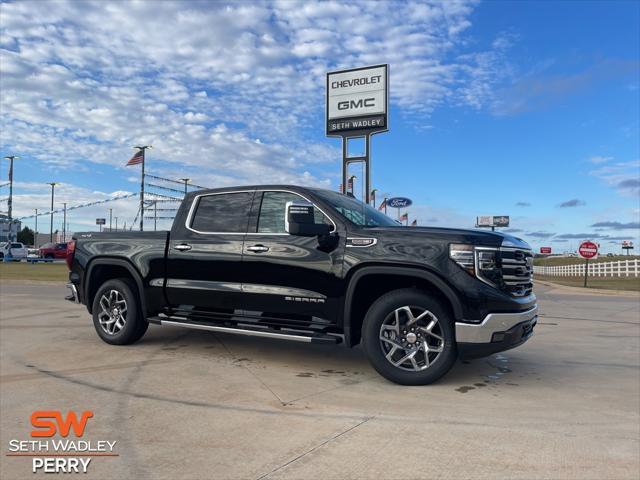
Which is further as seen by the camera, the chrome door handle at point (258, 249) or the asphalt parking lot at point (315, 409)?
the chrome door handle at point (258, 249)

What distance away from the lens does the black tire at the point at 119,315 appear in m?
6.49

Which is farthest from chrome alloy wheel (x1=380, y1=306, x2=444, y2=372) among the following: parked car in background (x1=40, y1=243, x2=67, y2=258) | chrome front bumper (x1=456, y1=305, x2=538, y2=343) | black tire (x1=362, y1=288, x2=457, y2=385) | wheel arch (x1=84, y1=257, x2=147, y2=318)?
parked car in background (x1=40, y1=243, x2=67, y2=258)

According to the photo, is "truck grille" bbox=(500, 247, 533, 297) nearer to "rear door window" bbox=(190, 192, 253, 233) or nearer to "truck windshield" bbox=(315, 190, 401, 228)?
"truck windshield" bbox=(315, 190, 401, 228)

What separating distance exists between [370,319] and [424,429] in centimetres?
138

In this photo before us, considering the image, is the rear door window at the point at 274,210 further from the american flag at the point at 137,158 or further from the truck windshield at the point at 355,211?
the american flag at the point at 137,158

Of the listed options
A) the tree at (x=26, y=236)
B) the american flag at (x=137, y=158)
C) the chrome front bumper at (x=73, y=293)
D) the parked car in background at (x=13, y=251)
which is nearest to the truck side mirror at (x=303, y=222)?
the chrome front bumper at (x=73, y=293)

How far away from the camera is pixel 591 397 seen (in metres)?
4.75

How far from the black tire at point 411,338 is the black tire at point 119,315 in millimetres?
3080

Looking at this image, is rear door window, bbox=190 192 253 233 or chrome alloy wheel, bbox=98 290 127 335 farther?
chrome alloy wheel, bbox=98 290 127 335

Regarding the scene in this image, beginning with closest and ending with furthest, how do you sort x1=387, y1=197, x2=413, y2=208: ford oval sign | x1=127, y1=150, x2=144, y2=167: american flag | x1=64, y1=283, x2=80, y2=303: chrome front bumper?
x1=64, y1=283, x2=80, y2=303: chrome front bumper → x1=387, y1=197, x2=413, y2=208: ford oval sign → x1=127, y1=150, x2=144, y2=167: american flag

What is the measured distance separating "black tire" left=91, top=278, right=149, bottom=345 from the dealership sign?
1490 cm

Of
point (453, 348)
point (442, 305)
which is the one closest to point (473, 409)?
point (453, 348)

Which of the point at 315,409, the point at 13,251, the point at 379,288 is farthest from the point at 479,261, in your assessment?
the point at 13,251

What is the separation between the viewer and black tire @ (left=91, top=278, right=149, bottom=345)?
6.49m
